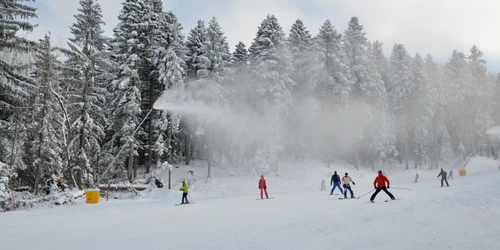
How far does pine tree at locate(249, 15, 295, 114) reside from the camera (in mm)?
36281

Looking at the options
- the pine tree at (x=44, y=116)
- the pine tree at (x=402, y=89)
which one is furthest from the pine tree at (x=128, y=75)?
the pine tree at (x=402, y=89)

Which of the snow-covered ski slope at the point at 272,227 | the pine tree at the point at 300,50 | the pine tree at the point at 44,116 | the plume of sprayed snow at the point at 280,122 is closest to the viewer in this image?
the snow-covered ski slope at the point at 272,227

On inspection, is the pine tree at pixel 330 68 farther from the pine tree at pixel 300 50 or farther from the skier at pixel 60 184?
the skier at pixel 60 184

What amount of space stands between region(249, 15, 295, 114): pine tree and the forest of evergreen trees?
13 cm

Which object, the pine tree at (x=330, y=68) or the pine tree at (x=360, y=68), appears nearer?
the pine tree at (x=330, y=68)

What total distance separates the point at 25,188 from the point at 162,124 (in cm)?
1227

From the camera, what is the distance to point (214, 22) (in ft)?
122

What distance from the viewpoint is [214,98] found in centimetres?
3438

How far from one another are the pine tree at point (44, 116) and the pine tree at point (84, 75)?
1.42 metres

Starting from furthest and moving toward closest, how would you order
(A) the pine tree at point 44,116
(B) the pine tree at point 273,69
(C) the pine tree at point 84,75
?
(B) the pine tree at point 273,69 < (C) the pine tree at point 84,75 < (A) the pine tree at point 44,116

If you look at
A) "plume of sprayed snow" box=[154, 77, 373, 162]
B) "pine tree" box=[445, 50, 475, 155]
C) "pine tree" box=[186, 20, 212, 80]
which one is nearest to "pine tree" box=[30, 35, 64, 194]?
"plume of sprayed snow" box=[154, 77, 373, 162]

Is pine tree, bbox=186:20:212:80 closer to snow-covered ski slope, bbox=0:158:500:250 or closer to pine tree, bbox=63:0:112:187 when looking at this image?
pine tree, bbox=63:0:112:187

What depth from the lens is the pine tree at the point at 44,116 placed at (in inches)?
907

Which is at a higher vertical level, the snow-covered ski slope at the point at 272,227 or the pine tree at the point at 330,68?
the pine tree at the point at 330,68
